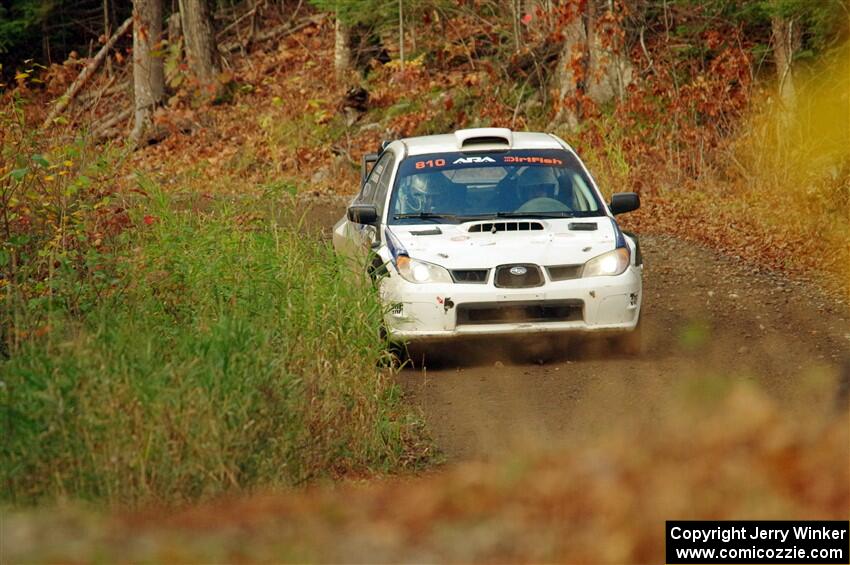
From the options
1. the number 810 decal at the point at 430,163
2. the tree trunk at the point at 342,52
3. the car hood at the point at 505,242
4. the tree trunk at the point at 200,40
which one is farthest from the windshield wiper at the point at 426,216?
the tree trunk at the point at 200,40

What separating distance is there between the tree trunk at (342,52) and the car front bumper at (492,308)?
68.3 feet

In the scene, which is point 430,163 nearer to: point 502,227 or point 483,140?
point 483,140

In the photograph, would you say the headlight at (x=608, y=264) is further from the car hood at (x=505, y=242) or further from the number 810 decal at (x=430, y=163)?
the number 810 decal at (x=430, y=163)

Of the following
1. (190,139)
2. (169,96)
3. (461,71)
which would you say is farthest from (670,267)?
(169,96)

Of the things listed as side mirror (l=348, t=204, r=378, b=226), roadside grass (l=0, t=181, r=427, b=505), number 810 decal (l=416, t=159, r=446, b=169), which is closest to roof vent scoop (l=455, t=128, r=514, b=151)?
number 810 decal (l=416, t=159, r=446, b=169)

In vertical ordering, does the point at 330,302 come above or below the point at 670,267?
above

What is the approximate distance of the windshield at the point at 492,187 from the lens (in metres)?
11.3

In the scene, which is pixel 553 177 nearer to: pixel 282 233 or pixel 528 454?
pixel 282 233

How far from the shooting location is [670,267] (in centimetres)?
1602

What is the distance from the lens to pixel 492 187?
11594 mm

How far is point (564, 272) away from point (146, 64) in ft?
74.1

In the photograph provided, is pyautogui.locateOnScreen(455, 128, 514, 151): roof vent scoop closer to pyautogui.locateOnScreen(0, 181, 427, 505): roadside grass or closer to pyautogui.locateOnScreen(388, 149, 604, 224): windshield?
pyautogui.locateOnScreen(388, 149, 604, 224): windshield

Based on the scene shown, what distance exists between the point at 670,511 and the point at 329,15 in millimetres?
31117

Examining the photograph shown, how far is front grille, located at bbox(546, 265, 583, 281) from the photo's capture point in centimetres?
1047
